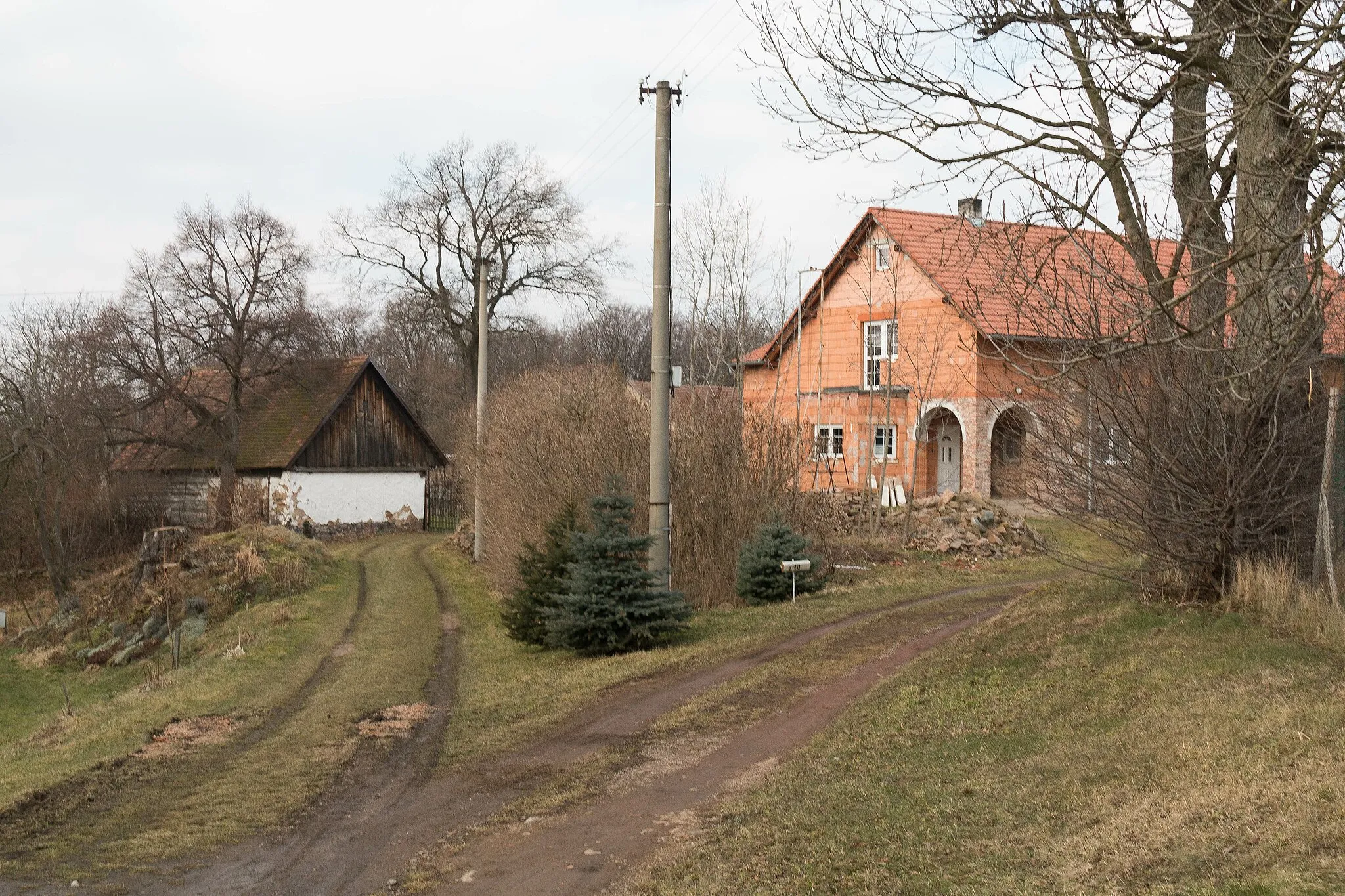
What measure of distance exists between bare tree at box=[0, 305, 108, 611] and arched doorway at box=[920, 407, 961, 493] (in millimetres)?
25409

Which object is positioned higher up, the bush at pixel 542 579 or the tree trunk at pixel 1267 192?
the tree trunk at pixel 1267 192

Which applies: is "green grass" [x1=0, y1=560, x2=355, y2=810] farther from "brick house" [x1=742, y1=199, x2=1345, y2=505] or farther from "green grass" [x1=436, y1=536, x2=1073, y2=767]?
"brick house" [x1=742, y1=199, x2=1345, y2=505]

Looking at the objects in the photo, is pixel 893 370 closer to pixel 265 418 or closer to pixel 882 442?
pixel 882 442

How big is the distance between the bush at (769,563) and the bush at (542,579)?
3434 millimetres

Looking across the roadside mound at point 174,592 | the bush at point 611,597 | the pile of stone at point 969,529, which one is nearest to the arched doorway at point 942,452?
the pile of stone at point 969,529

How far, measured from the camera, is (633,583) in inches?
635

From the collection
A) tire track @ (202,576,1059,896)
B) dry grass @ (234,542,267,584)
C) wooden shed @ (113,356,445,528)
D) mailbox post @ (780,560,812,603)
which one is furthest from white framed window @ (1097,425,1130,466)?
wooden shed @ (113,356,445,528)

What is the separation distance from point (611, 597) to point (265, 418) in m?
32.5

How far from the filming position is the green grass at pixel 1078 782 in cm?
577

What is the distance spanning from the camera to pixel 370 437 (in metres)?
45.5

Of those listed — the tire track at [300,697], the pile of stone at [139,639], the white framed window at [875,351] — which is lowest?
the pile of stone at [139,639]

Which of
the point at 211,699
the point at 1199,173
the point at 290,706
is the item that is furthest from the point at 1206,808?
the point at 211,699

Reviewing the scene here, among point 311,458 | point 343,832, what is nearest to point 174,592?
point 311,458

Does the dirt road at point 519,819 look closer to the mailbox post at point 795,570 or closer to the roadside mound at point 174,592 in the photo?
the mailbox post at point 795,570
